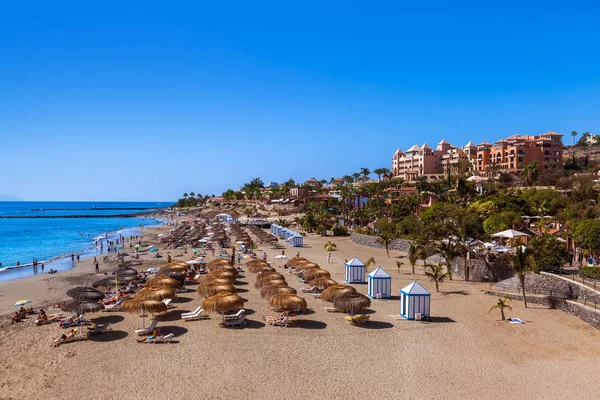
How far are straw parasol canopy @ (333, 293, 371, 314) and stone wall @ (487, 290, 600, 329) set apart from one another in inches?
328

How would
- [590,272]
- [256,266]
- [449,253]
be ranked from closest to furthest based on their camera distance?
[590,272]
[449,253]
[256,266]

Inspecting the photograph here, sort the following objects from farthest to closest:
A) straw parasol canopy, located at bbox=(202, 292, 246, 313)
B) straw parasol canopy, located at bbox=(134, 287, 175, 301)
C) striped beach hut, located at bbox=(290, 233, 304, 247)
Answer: striped beach hut, located at bbox=(290, 233, 304, 247), straw parasol canopy, located at bbox=(134, 287, 175, 301), straw parasol canopy, located at bbox=(202, 292, 246, 313)

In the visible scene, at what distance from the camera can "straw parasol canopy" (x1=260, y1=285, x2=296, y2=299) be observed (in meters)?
18.5

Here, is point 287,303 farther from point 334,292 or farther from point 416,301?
point 416,301

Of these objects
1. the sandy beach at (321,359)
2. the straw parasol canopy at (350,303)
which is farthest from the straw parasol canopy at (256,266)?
the straw parasol canopy at (350,303)

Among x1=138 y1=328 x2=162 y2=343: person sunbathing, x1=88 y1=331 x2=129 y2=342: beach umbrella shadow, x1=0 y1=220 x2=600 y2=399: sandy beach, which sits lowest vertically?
x1=0 y1=220 x2=600 y2=399: sandy beach

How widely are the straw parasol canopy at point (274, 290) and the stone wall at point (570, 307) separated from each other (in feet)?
34.5

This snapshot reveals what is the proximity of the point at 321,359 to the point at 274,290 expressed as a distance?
6.09m

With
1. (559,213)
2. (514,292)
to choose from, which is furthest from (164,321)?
(559,213)

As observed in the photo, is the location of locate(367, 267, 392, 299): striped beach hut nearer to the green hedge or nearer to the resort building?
the green hedge

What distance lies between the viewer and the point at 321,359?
13.2 meters

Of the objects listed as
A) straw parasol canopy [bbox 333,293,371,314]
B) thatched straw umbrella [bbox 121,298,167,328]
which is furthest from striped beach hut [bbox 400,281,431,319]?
thatched straw umbrella [bbox 121,298,167,328]

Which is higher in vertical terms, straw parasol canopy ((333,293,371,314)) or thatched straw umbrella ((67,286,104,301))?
thatched straw umbrella ((67,286,104,301))

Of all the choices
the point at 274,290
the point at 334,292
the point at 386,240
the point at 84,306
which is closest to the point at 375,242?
the point at 386,240
